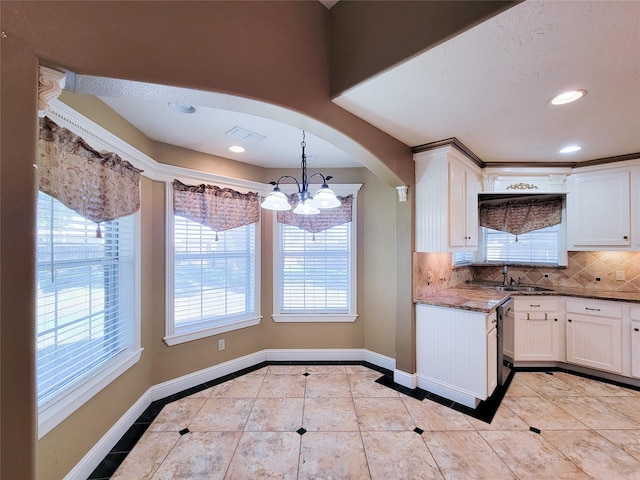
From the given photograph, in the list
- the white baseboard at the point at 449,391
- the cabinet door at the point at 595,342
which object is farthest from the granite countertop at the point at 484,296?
the white baseboard at the point at 449,391

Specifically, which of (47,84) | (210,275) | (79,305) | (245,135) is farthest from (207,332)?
(47,84)

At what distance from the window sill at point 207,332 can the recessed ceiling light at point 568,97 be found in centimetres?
341

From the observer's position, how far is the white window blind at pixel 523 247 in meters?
3.54

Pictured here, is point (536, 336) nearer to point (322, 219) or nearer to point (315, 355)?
point (315, 355)

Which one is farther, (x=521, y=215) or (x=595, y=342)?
(x=521, y=215)

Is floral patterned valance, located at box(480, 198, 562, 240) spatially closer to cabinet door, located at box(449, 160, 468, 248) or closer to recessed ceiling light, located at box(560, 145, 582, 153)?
recessed ceiling light, located at box(560, 145, 582, 153)

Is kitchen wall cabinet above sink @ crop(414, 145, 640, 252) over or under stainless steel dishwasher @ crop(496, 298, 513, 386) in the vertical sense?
over

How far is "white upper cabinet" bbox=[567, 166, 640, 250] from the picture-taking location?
2922 mm

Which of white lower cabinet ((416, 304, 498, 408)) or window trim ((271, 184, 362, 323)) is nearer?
white lower cabinet ((416, 304, 498, 408))

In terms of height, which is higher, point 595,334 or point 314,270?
point 314,270

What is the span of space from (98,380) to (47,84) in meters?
1.87

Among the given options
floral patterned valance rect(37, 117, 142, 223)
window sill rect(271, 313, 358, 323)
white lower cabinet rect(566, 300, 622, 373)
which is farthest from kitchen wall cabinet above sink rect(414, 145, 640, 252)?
floral patterned valance rect(37, 117, 142, 223)

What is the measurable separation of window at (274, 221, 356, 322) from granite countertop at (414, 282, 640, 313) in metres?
1.00

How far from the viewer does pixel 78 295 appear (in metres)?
1.74
